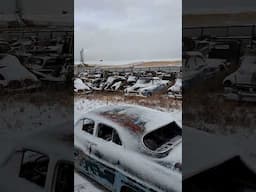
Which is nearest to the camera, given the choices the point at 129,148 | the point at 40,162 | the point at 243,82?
the point at 243,82

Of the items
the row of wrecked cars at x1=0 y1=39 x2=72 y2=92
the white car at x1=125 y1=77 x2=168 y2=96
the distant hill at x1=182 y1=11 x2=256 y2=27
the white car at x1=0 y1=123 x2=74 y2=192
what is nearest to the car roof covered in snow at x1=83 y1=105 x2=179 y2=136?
the white car at x1=125 y1=77 x2=168 y2=96

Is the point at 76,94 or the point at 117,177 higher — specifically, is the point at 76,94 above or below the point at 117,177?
above

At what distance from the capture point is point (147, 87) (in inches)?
126

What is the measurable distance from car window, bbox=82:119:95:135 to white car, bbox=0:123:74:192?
117mm

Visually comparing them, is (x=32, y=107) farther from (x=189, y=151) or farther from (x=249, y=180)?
(x=249, y=180)

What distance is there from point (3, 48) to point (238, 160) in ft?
6.67

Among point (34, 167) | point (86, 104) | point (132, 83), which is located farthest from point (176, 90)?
point (34, 167)

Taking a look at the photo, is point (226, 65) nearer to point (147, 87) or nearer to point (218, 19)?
point (218, 19)

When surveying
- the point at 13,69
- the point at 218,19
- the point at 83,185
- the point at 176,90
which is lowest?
the point at 83,185

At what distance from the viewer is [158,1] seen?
122 inches

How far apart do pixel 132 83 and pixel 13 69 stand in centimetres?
99

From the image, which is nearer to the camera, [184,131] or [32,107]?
[184,131]

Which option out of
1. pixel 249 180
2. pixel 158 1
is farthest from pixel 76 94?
pixel 249 180

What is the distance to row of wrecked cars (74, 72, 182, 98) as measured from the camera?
313 centimetres
